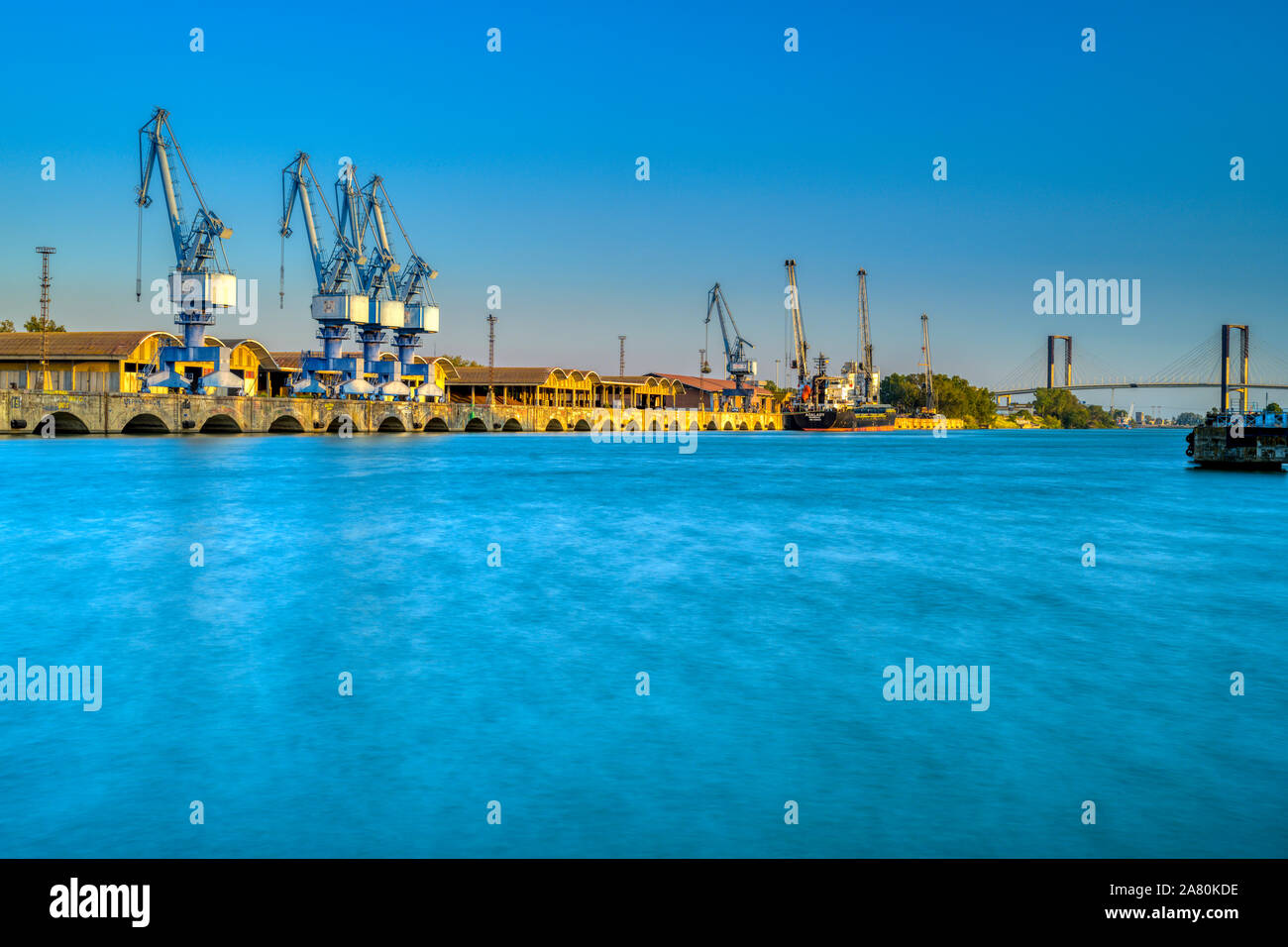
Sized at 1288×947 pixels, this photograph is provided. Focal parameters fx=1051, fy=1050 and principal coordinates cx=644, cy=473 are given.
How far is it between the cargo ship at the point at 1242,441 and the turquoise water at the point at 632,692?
30.7m

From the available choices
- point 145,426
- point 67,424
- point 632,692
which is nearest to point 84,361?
point 145,426

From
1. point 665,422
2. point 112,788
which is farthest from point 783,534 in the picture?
point 665,422

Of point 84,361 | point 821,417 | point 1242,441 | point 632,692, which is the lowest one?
point 632,692

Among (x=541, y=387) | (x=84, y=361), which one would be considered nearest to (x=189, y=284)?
(x=84, y=361)

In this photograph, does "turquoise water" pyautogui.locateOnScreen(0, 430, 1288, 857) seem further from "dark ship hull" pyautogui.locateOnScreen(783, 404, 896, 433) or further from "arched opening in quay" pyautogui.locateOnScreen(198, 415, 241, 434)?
"dark ship hull" pyautogui.locateOnScreen(783, 404, 896, 433)

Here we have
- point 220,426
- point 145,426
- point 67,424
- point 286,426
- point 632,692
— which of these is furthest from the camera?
point 286,426

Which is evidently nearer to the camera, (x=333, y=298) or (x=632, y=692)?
(x=632, y=692)

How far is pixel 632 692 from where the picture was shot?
35.2ft

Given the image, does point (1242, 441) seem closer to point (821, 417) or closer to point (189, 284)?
point (189, 284)

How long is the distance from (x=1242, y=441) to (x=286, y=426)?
261 feet

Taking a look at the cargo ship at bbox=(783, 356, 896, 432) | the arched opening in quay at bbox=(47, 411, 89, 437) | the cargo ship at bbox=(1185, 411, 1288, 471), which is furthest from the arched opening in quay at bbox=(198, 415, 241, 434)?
the cargo ship at bbox=(783, 356, 896, 432)

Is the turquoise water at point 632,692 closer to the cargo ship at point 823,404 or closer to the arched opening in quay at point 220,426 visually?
the arched opening in quay at point 220,426

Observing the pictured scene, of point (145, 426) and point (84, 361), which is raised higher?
point (84, 361)

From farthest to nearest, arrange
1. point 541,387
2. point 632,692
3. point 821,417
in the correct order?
point 821,417
point 541,387
point 632,692
